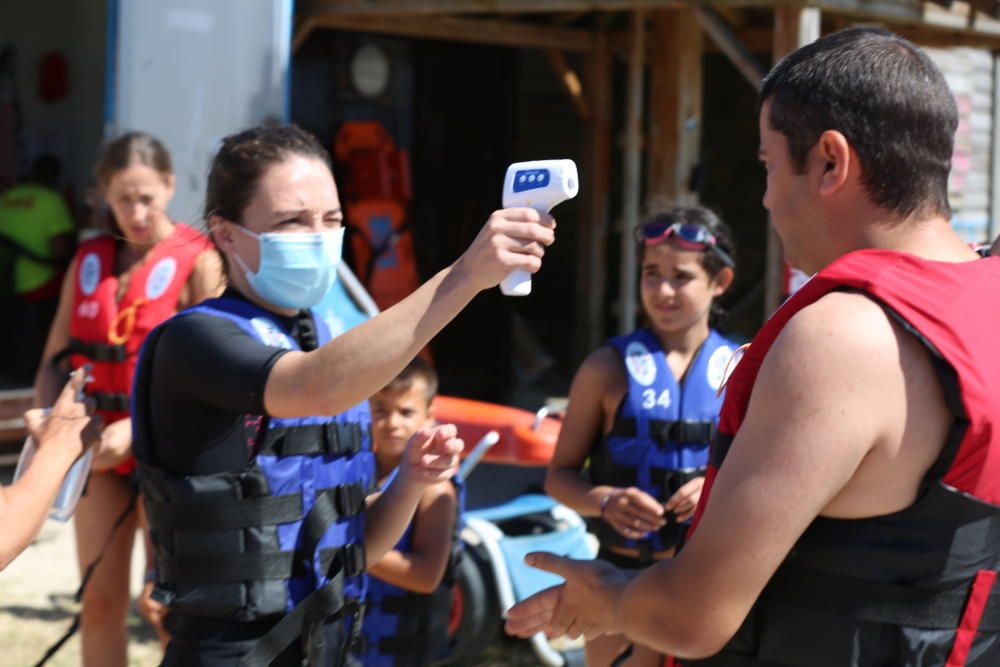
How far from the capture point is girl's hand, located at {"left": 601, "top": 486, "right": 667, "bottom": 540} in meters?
3.26

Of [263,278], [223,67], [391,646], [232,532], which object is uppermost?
[223,67]

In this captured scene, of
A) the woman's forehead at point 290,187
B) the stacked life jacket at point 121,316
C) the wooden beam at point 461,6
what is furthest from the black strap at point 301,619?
the wooden beam at point 461,6

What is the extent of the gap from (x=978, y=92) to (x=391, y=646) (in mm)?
8320

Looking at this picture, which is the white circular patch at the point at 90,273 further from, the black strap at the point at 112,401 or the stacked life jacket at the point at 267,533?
the stacked life jacket at the point at 267,533

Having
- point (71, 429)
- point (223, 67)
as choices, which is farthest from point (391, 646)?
point (223, 67)

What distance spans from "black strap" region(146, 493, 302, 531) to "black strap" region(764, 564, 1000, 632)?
109 centimetres

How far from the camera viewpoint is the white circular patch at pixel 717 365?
3.55m

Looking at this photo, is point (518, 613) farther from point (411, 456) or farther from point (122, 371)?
point (122, 371)

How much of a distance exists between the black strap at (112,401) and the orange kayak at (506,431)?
65.4 inches

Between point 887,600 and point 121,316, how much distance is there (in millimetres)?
2958

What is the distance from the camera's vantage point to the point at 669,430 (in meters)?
3.48

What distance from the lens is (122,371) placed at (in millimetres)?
3996

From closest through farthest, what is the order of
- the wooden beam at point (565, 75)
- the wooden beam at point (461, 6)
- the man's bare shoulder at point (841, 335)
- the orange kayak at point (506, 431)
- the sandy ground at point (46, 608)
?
the man's bare shoulder at point (841, 335) → the sandy ground at point (46, 608) → the orange kayak at point (506, 431) → the wooden beam at point (461, 6) → the wooden beam at point (565, 75)

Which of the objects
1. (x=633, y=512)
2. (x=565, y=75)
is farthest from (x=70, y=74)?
(x=633, y=512)
